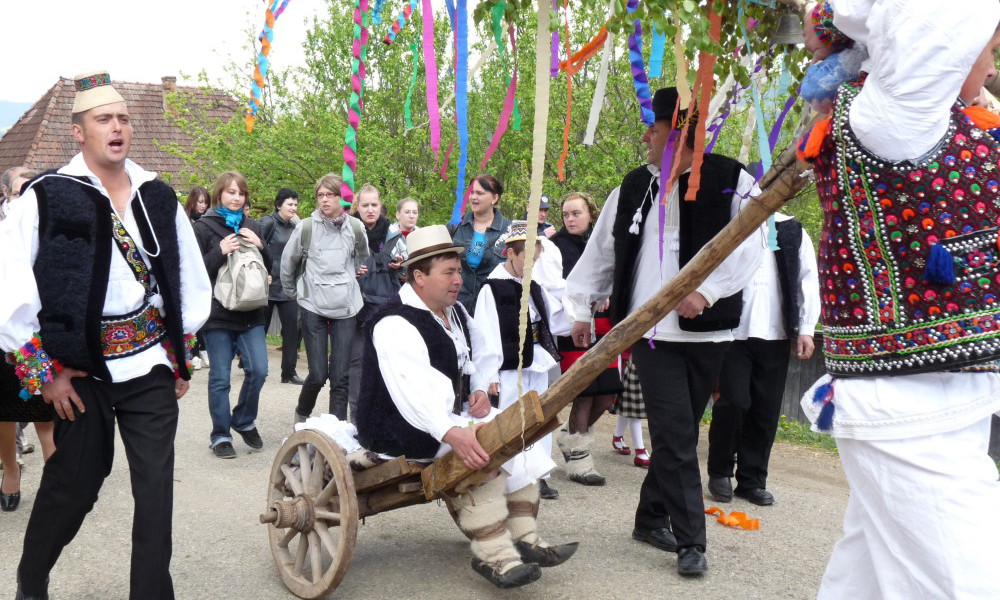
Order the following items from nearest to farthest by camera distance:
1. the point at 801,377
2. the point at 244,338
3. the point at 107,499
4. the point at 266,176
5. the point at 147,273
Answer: the point at 147,273
the point at 107,499
the point at 244,338
the point at 801,377
the point at 266,176

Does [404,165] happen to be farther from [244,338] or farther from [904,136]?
[904,136]

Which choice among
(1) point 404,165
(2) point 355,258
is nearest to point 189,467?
(2) point 355,258

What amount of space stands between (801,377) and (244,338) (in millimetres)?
4859

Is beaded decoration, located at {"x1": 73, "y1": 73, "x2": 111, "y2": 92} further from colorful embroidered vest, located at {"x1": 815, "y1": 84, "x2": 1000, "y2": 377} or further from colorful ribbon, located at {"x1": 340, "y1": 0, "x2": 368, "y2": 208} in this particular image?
colorful embroidered vest, located at {"x1": 815, "y1": 84, "x2": 1000, "y2": 377}

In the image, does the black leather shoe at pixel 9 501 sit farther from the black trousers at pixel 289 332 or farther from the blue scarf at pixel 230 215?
the black trousers at pixel 289 332

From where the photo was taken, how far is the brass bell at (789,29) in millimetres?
3020

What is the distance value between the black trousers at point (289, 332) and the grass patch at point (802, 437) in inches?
175

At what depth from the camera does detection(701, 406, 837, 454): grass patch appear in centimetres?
738

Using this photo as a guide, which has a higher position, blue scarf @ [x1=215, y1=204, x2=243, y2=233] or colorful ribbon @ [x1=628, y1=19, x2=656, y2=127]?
colorful ribbon @ [x1=628, y1=19, x2=656, y2=127]

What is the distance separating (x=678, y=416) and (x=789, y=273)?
6.39 feet

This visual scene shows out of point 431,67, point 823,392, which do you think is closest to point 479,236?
point 431,67

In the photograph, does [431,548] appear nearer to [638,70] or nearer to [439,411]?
[439,411]

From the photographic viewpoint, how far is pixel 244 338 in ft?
22.0

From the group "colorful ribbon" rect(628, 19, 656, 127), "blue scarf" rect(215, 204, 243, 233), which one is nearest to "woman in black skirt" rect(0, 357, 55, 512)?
"blue scarf" rect(215, 204, 243, 233)
